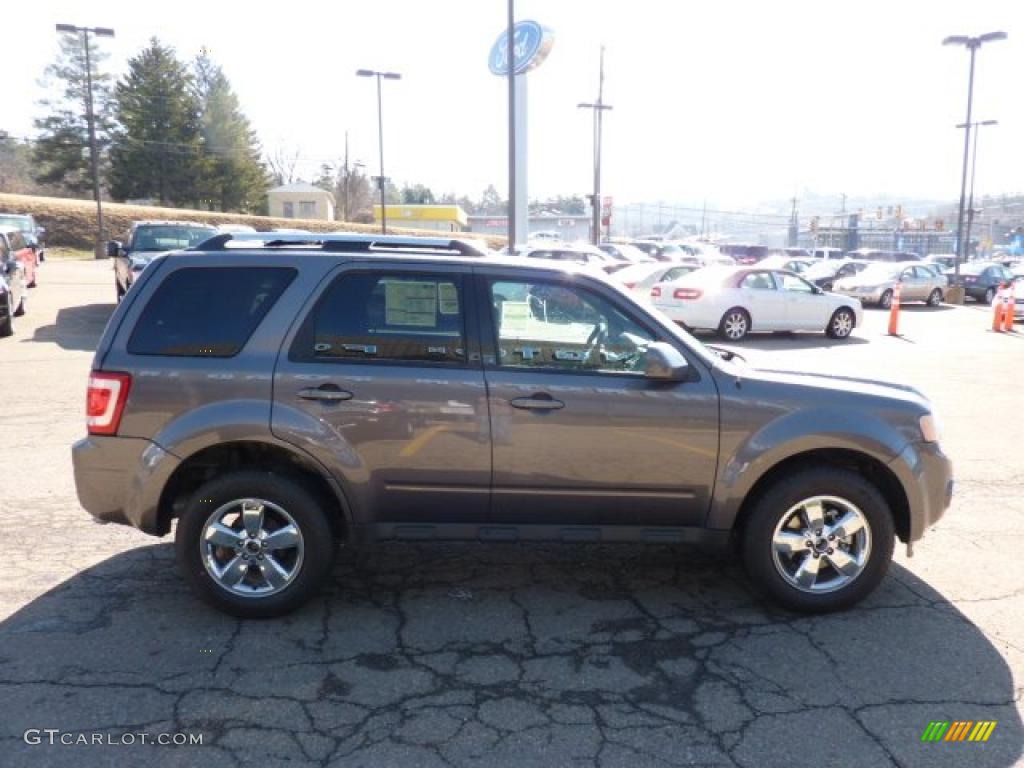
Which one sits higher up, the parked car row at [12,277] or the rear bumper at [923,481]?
the parked car row at [12,277]

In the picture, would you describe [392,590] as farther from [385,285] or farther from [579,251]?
[579,251]

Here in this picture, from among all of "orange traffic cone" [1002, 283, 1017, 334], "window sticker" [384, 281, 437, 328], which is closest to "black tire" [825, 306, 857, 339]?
"orange traffic cone" [1002, 283, 1017, 334]

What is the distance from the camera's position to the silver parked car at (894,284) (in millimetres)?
25578

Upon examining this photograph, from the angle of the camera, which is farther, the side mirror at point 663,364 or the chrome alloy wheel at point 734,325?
the chrome alloy wheel at point 734,325

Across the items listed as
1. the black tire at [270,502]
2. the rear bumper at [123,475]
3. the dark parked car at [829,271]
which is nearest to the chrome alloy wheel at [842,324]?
the dark parked car at [829,271]

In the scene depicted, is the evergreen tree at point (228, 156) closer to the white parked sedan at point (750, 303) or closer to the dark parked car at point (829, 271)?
the dark parked car at point (829, 271)

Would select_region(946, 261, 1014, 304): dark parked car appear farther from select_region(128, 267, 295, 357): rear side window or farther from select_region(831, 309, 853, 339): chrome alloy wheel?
select_region(128, 267, 295, 357): rear side window

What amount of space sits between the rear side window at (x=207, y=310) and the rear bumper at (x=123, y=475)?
470 millimetres

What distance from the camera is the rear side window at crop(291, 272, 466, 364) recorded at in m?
3.96

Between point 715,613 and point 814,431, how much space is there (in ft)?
3.49

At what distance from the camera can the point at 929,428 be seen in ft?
13.6

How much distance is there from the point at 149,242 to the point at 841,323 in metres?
14.6

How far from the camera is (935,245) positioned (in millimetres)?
92125

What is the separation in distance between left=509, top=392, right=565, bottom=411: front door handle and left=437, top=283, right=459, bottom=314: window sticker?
562mm
